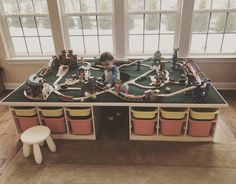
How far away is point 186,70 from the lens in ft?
9.07

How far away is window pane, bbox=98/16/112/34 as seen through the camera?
3355 mm

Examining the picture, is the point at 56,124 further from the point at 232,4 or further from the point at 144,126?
the point at 232,4

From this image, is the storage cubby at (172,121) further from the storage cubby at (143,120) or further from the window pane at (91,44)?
the window pane at (91,44)

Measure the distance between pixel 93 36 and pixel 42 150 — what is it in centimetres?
197

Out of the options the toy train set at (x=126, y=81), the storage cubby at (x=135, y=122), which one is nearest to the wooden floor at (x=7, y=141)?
the storage cubby at (x=135, y=122)

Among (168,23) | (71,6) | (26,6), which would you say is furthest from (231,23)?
(26,6)

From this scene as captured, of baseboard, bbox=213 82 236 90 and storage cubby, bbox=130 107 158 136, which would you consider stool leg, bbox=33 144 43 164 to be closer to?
storage cubby, bbox=130 107 158 136

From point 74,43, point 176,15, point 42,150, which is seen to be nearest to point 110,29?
point 74,43

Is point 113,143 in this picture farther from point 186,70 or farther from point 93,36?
point 93,36

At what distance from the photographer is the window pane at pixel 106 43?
11.5 feet

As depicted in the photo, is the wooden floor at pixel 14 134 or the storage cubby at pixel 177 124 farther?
the wooden floor at pixel 14 134

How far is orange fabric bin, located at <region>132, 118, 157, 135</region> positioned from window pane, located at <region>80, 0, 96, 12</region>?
1.96 meters

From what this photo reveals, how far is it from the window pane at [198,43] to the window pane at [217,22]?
0.56ft

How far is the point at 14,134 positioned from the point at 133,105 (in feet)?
5.10
